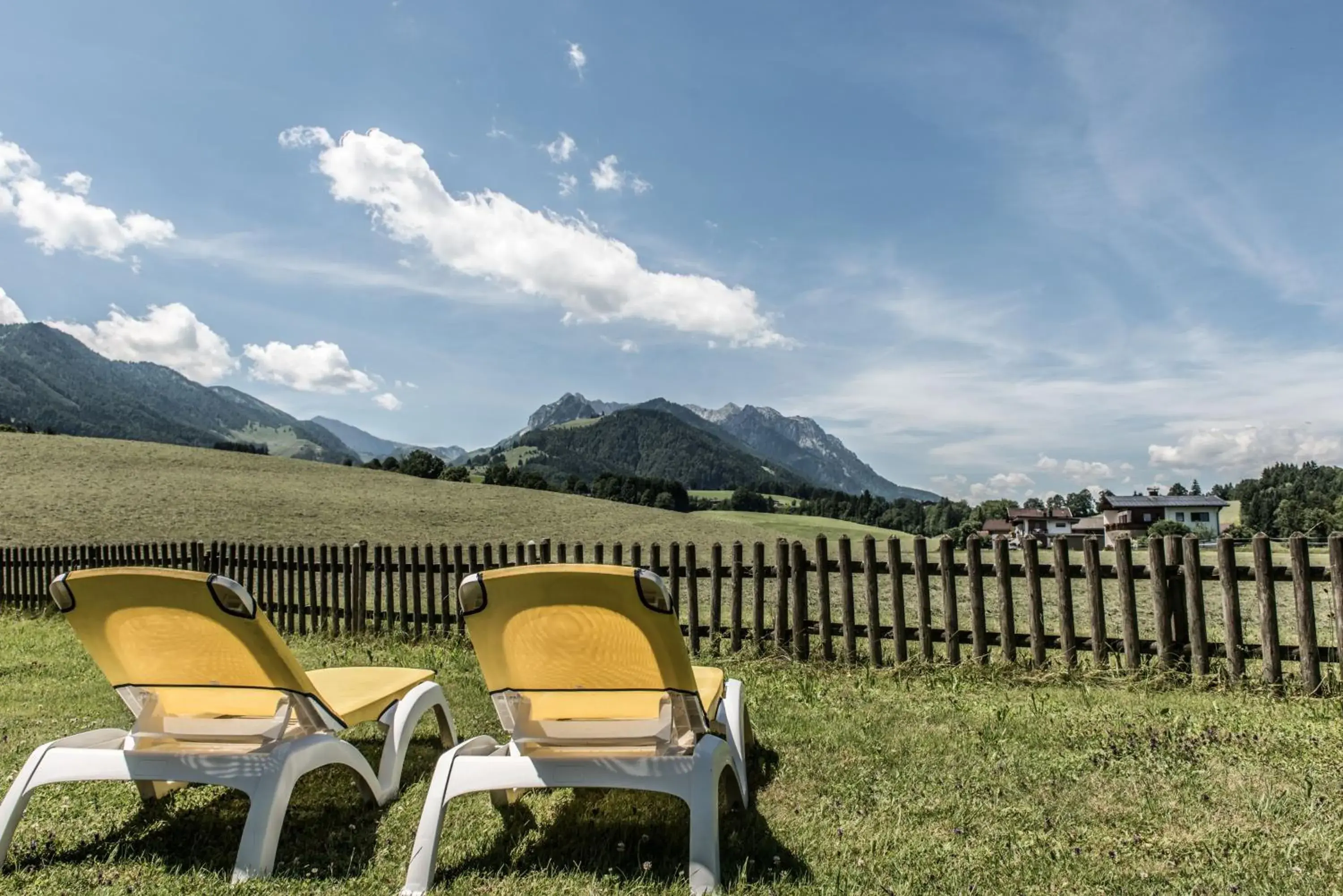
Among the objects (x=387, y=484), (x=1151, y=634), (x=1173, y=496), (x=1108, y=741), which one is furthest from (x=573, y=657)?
(x=1173, y=496)

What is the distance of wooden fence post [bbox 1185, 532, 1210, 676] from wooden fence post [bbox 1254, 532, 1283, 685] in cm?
38

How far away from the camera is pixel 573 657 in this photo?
10.6ft

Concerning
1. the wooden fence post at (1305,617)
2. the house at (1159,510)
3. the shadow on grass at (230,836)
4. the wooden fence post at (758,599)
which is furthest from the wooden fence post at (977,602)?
the house at (1159,510)

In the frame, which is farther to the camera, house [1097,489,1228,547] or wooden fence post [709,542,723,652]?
house [1097,489,1228,547]

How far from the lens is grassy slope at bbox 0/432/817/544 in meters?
32.6

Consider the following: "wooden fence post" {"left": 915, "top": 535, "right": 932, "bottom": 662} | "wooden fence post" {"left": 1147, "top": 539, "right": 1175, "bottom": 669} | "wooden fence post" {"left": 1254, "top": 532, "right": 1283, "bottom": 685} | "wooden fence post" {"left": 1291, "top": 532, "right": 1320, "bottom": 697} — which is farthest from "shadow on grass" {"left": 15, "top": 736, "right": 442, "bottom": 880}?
"wooden fence post" {"left": 1291, "top": 532, "right": 1320, "bottom": 697}

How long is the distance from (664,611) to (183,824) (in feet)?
9.27

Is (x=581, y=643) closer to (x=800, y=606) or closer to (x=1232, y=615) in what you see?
(x=800, y=606)

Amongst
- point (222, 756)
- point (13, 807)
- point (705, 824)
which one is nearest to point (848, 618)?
point (705, 824)

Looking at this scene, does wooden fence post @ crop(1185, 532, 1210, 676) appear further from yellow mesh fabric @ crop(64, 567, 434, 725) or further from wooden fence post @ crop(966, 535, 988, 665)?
yellow mesh fabric @ crop(64, 567, 434, 725)

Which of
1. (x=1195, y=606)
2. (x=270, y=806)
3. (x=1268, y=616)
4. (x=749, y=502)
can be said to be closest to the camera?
(x=270, y=806)

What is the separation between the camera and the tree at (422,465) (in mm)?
84938

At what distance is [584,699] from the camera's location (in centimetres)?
334

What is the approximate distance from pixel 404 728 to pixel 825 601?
461 centimetres
